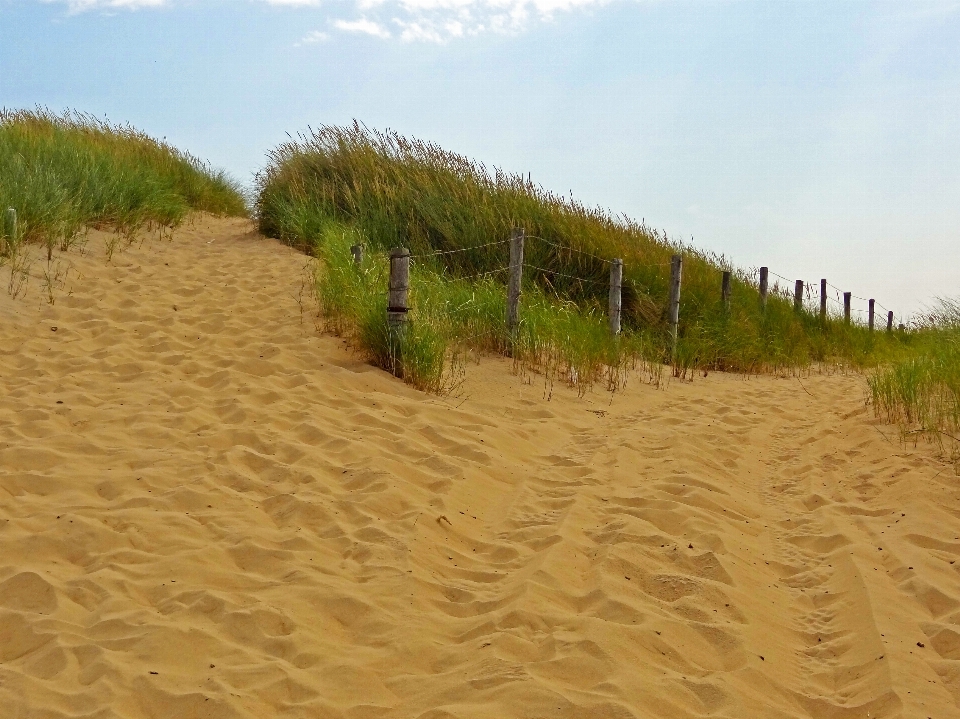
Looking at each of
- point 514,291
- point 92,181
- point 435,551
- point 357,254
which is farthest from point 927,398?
point 92,181

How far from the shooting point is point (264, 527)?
3.98m

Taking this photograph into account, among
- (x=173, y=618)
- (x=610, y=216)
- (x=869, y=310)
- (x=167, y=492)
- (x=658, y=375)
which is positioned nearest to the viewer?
(x=173, y=618)

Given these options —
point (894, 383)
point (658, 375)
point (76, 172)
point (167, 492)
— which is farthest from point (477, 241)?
point (167, 492)

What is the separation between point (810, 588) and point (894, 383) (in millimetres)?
3364

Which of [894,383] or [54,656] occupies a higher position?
[894,383]

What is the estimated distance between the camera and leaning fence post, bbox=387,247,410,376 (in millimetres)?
6918

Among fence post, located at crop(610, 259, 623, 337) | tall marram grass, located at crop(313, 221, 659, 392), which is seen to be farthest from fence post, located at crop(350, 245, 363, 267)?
fence post, located at crop(610, 259, 623, 337)

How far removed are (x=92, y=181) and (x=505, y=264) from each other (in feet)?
17.6

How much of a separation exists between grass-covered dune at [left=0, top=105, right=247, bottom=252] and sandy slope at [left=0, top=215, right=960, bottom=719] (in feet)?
10.2

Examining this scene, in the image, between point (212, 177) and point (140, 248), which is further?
point (212, 177)

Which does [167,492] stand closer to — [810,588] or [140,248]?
[810,588]

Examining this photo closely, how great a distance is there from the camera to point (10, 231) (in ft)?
29.2

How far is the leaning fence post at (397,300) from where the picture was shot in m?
6.92

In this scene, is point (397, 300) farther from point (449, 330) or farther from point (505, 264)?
point (505, 264)
